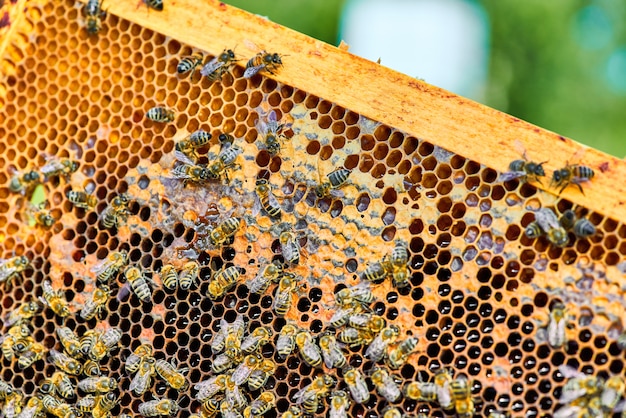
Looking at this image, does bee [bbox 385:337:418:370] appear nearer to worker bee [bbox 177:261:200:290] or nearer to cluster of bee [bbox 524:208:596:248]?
cluster of bee [bbox 524:208:596:248]

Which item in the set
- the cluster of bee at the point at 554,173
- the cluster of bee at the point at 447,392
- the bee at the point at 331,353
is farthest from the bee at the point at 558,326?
the bee at the point at 331,353

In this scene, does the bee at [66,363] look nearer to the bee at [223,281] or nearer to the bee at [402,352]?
the bee at [223,281]

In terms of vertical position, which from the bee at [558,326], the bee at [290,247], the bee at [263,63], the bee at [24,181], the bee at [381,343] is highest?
the bee at [263,63]

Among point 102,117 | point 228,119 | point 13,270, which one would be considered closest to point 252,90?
point 228,119

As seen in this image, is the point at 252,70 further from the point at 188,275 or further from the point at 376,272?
the point at 376,272

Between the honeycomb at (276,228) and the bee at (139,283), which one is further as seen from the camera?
the bee at (139,283)

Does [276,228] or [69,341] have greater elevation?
[276,228]

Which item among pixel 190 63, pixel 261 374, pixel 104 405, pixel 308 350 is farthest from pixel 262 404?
pixel 190 63
